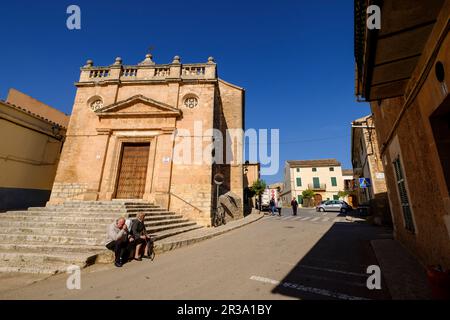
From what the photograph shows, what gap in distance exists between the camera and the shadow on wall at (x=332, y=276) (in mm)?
3123

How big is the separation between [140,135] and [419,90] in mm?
11983

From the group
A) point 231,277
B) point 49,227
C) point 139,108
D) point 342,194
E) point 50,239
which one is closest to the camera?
point 231,277

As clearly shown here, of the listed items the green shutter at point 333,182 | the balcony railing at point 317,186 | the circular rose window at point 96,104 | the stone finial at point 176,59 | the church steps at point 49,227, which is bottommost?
the church steps at point 49,227

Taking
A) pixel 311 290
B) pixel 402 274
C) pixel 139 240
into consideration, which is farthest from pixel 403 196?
pixel 139 240

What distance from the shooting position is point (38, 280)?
13.1 feet

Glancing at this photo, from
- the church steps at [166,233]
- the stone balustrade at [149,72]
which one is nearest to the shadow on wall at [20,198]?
the stone balustrade at [149,72]

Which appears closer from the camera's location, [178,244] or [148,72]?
[178,244]

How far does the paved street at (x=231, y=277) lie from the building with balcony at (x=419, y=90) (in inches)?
55.6

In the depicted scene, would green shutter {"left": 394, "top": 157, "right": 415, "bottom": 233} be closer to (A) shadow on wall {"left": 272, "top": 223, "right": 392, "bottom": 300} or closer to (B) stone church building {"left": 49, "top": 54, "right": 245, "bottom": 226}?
(A) shadow on wall {"left": 272, "top": 223, "right": 392, "bottom": 300}

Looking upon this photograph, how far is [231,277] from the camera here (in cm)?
387

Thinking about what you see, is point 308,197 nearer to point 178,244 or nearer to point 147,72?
point 147,72

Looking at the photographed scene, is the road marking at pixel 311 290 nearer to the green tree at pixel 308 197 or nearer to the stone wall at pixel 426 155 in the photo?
the stone wall at pixel 426 155
